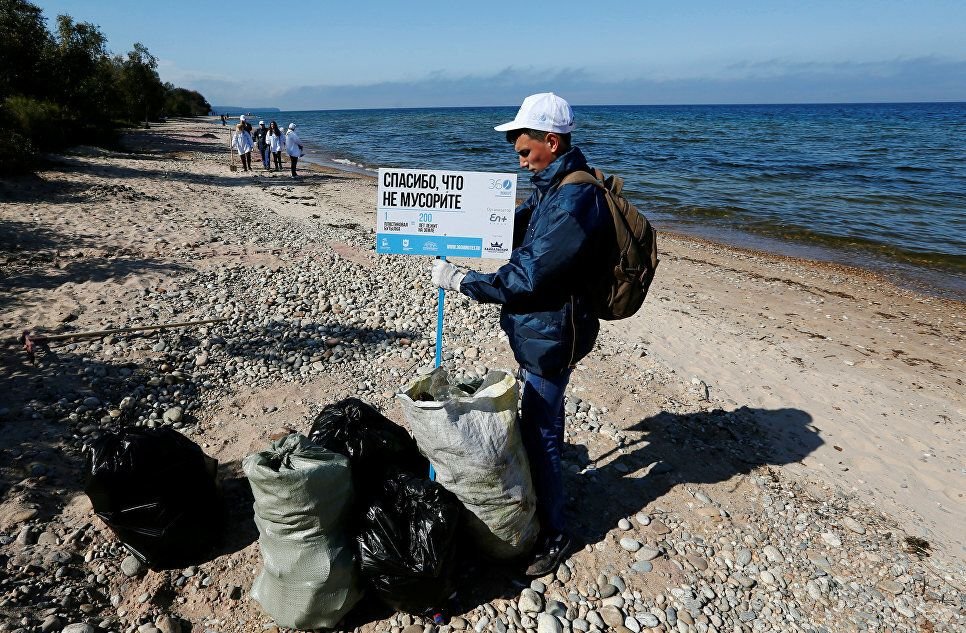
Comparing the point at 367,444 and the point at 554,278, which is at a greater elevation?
the point at 554,278

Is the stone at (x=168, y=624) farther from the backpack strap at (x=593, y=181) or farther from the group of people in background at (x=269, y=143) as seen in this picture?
the group of people in background at (x=269, y=143)

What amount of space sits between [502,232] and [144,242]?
834 cm

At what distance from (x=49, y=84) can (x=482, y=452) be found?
25843 mm

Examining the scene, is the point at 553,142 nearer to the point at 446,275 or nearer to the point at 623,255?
the point at 623,255

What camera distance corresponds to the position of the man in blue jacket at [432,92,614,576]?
2.49 metres

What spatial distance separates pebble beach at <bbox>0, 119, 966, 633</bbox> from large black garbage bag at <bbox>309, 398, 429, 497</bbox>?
595mm

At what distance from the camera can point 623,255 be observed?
2623 millimetres

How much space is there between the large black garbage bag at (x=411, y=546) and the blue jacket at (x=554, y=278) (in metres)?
0.89

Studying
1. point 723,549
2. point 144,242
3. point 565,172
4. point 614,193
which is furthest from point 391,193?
point 144,242

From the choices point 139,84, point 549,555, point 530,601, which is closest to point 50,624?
point 530,601

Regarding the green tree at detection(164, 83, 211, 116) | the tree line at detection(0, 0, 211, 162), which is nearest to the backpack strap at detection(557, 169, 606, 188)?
the tree line at detection(0, 0, 211, 162)

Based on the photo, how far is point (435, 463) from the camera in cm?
280

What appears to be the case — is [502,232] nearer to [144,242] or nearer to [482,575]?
[482,575]

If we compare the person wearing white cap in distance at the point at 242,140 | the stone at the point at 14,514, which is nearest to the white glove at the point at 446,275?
the stone at the point at 14,514
